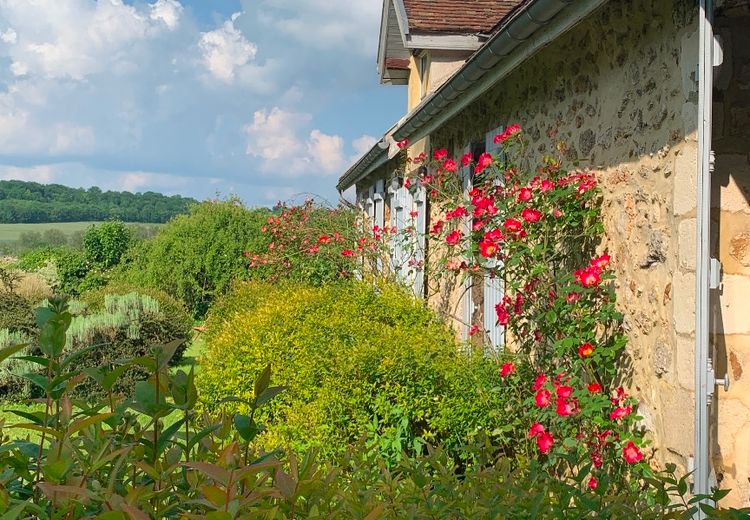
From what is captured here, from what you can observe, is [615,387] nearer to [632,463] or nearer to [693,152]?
[632,463]

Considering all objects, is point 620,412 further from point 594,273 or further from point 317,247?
point 317,247

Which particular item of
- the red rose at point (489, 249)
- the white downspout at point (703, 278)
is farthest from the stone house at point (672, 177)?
the red rose at point (489, 249)

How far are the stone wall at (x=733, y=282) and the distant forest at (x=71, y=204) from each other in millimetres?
51348

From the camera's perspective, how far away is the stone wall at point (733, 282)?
404cm

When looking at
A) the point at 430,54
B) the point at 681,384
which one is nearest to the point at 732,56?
the point at 681,384

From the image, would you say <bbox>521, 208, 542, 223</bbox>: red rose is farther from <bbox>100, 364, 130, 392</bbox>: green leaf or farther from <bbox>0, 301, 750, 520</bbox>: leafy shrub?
<bbox>100, 364, 130, 392</bbox>: green leaf

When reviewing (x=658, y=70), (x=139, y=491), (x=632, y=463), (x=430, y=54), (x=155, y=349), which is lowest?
(x=632, y=463)

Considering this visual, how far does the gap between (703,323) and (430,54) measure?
365 inches

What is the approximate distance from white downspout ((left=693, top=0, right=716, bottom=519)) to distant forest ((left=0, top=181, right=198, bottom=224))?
51927 mm

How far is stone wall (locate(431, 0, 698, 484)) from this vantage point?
367 centimetres

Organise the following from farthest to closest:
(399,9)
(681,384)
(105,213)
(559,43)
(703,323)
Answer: (105,213)
(399,9)
(559,43)
(681,384)
(703,323)

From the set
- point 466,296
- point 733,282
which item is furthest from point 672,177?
point 466,296

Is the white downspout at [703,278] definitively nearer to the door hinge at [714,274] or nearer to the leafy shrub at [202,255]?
the door hinge at [714,274]

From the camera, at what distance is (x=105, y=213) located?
56.5 metres
